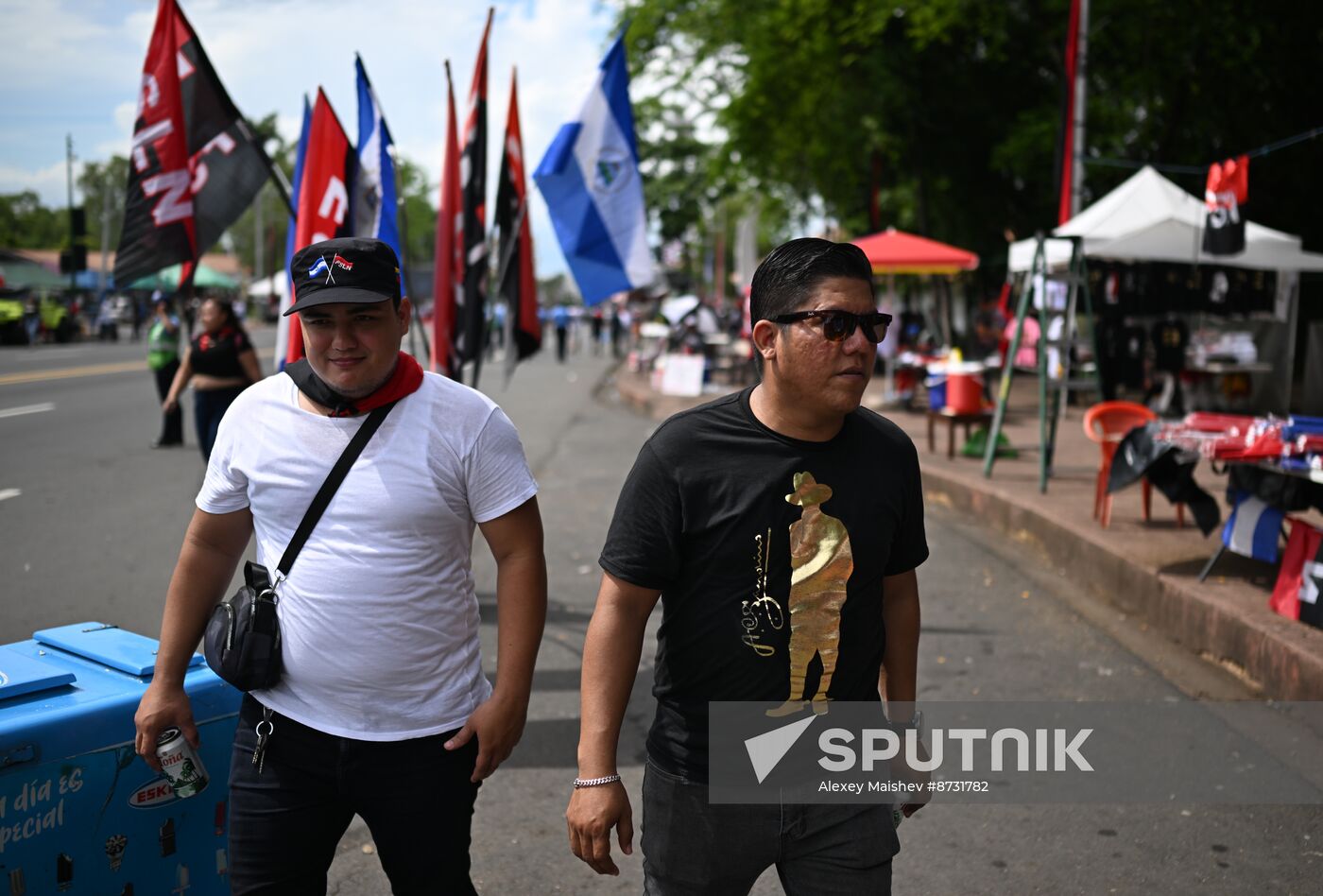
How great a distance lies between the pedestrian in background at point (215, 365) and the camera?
30.0 feet

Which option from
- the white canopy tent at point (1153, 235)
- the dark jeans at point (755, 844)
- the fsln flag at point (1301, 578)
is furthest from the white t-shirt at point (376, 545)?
the white canopy tent at point (1153, 235)

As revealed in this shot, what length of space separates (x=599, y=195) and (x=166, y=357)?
9610 mm

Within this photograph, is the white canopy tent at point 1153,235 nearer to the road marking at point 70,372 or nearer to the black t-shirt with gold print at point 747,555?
the black t-shirt with gold print at point 747,555

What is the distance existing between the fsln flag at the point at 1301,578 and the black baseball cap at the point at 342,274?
5.00m

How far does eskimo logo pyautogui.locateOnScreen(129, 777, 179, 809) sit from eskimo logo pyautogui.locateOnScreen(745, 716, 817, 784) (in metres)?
1.39

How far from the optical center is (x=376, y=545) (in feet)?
8.55

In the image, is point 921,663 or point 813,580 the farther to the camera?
point 921,663

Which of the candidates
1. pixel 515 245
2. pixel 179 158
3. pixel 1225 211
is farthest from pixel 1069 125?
pixel 179 158

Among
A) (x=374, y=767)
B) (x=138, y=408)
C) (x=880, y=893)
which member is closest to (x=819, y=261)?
(x=880, y=893)

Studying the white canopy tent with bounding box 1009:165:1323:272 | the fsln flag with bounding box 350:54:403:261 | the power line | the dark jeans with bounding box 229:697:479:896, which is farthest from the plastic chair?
the dark jeans with bounding box 229:697:479:896

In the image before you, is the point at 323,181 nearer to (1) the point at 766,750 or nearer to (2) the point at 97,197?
(1) the point at 766,750

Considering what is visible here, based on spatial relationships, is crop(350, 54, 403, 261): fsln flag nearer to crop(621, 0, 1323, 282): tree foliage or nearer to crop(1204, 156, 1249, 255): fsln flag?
crop(1204, 156, 1249, 255): fsln flag

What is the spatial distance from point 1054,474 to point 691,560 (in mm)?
9781

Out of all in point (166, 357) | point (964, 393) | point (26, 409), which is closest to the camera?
point (964, 393)
